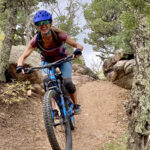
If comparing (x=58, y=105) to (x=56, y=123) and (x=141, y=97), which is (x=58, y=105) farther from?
(x=141, y=97)

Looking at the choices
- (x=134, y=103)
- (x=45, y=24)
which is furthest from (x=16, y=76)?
(x=134, y=103)

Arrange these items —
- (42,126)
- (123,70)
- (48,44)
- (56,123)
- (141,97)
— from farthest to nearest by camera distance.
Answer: (123,70), (42,126), (48,44), (141,97), (56,123)

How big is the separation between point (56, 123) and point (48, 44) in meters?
1.82

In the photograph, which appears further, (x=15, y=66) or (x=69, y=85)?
(x=15, y=66)

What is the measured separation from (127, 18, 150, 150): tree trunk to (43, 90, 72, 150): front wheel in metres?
1.37

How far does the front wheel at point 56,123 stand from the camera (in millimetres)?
3469

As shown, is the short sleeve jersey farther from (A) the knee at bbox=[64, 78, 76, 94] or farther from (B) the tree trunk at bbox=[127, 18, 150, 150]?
(B) the tree trunk at bbox=[127, 18, 150, 150]

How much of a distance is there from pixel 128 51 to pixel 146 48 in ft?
29.6

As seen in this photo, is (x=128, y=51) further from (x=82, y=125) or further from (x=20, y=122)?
(x=20, y=122)

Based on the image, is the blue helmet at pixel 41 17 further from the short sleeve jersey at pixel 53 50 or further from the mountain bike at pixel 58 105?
the mountain bike at pixel 58 105

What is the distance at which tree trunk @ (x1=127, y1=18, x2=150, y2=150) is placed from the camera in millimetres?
3783

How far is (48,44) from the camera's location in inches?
175

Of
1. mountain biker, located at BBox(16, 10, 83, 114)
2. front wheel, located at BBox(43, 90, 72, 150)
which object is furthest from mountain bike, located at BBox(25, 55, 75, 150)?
mountain biker, located at BBox(16, 10, 83, 114)

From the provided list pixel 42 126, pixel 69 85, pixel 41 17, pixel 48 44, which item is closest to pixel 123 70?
pixel 42 126
